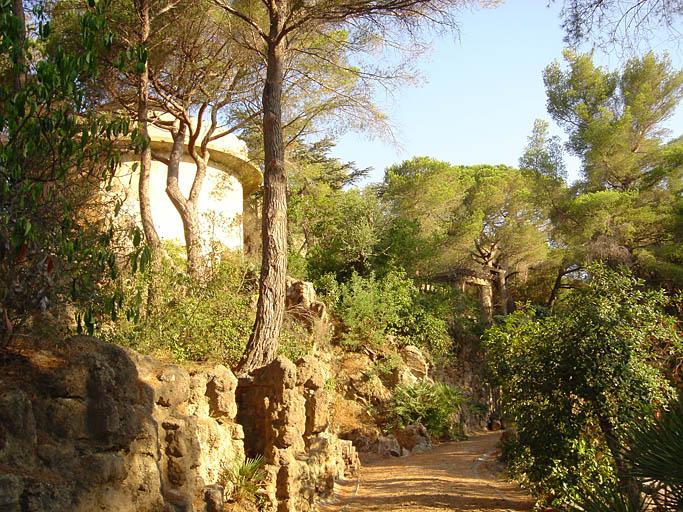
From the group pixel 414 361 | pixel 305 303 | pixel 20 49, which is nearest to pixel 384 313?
pixel 414 361

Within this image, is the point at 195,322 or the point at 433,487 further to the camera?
the point at 195,322

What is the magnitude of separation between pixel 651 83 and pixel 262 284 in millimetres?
21511

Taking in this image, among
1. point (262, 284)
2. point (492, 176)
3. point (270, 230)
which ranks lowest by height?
point (262, 284)

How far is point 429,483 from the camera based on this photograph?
1119 centimetres

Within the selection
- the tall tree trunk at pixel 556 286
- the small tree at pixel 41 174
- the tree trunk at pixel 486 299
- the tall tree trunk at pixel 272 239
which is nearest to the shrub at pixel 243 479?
the tall tree trunk at pixel 272 239

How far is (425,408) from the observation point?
1797cm

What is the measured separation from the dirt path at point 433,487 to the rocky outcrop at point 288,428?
2.42 ft

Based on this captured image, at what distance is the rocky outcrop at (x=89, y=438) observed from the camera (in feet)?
14.4

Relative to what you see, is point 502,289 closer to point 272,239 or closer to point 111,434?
point 272,239

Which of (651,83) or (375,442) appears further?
(651,83)

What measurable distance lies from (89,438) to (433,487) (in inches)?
273

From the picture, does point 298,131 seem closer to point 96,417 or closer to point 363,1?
point 363,1

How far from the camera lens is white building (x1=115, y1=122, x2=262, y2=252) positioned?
663 inches

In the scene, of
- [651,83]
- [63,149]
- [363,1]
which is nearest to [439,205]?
[651,83]
